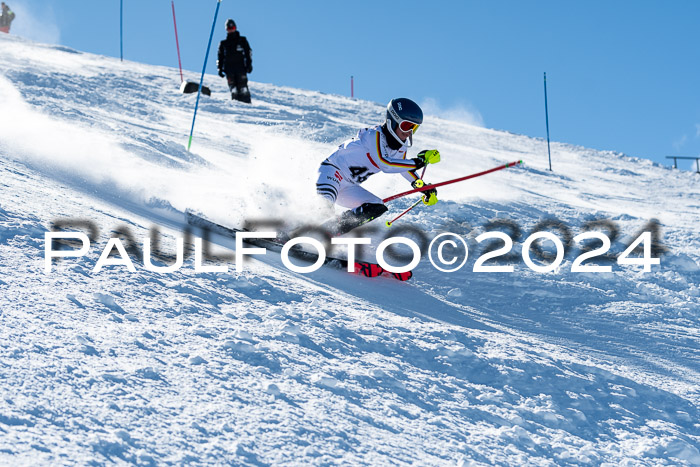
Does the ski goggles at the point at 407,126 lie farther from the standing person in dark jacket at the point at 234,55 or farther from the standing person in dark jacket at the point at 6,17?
the standing person in dark jacket at the point at 6,17

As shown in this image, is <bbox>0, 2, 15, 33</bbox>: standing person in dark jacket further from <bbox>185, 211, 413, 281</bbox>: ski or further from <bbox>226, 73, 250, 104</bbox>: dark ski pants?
<bbox>185, 211, 413, 281</bbox>: ski

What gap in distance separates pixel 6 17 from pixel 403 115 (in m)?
23.6

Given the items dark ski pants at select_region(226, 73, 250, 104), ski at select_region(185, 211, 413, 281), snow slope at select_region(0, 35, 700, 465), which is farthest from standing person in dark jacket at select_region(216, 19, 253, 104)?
ski at select_region(185, 211, 413, 281)

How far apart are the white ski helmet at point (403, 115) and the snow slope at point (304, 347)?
1.26 meters

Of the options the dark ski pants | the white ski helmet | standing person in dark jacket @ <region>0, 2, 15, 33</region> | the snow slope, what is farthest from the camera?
standing person in dark jacket @ <region>0, 2, 15, 33</region>

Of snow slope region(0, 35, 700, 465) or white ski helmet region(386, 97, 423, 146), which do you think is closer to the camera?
snow slope region(0, 35, 700, 465)

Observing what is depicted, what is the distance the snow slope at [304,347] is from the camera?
115 inches

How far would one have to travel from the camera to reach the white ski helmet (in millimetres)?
6336

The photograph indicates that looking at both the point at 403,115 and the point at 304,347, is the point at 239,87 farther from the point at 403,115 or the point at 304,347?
the point at 304,347

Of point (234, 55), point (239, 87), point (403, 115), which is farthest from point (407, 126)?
point (239, 87)

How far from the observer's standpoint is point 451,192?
399 inches

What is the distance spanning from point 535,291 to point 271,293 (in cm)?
261

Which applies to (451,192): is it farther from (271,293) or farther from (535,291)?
(271,293)

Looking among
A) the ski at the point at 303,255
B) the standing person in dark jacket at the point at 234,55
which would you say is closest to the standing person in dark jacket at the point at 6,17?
the standing person in dark jacket at the point at 234,55
